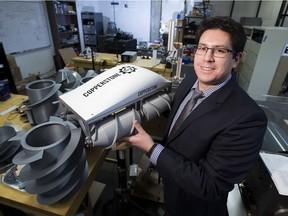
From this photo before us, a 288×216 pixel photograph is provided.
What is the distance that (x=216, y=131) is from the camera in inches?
27.7

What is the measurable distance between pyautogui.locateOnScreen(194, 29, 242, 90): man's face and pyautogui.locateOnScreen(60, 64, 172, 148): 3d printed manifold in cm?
24

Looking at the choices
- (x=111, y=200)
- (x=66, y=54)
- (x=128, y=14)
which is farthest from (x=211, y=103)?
(x=128, y=14)

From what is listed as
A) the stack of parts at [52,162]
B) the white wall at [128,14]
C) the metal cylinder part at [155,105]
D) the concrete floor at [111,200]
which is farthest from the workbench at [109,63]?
the white wall at [128,14]

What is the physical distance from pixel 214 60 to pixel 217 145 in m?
0.34

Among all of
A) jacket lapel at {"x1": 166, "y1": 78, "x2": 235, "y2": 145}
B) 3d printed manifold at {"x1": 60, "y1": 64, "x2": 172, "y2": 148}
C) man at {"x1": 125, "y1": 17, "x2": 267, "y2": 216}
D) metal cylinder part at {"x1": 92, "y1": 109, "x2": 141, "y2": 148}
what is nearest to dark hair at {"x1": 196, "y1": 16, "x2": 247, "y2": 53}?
man at {"x1": 125, "y1": 17, "x2": 267, "y2": 216}

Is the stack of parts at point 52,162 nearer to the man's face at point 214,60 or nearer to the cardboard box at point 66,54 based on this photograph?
the man's face at point 214,60

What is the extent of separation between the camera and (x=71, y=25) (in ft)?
16.2

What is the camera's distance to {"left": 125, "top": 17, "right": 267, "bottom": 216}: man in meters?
0.67

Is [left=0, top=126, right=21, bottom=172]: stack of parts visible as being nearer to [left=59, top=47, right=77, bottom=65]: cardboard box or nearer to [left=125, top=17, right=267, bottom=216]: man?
[left=125, top=17, right=267, bottom=216]: man

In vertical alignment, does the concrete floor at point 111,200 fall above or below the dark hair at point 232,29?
below

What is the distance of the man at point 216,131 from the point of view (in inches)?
26.3

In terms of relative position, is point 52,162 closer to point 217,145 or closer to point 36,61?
point 217,145

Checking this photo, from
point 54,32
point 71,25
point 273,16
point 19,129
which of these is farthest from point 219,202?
point 273,16

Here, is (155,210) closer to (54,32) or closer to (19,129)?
(19,129)
